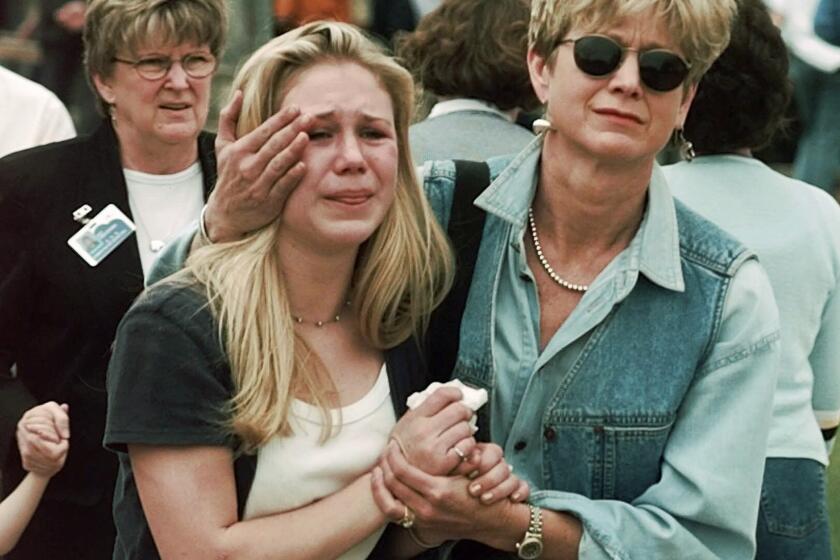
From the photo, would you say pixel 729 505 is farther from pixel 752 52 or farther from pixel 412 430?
pixel 752 52

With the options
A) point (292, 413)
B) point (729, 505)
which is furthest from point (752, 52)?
point (292, 413)

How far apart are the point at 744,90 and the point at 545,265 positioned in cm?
128

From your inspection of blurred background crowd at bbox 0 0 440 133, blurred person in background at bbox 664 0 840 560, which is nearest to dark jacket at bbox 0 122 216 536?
blurred person in background at bbox 664 0 840 560

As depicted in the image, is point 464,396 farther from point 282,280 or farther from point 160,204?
point 160,204

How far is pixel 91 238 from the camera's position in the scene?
457 cm

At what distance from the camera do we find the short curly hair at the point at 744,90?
453 cm

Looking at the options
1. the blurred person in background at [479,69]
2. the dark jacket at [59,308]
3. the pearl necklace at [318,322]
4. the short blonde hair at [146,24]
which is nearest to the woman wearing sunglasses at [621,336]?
the pearl necklace at [318,322]

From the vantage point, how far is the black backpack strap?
3480mm

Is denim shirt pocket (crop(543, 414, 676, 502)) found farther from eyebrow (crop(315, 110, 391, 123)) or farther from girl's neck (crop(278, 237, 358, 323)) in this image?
eyebrow (crop(315, 110, 391, 123))

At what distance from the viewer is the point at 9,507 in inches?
176

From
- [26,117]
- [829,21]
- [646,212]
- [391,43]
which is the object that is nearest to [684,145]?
[646,212]

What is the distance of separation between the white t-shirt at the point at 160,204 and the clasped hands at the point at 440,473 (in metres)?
1.61

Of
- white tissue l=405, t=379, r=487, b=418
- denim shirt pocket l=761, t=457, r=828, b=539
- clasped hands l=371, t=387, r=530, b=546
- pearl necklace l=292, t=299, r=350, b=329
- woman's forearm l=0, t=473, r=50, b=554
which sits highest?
pearl necklace l=292, t=299, r=350, b=329

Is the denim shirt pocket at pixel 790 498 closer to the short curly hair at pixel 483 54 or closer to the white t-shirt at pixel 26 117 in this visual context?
the short curly hair at pixel 483 54
